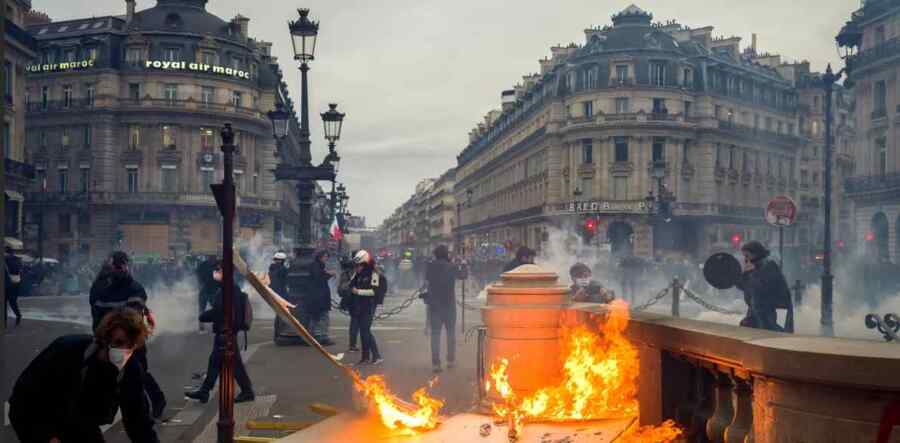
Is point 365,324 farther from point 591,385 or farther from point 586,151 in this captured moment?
point 586,151

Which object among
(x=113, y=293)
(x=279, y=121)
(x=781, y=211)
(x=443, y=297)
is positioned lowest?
(x=443, y=297)

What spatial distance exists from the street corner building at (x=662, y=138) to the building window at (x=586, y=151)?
10cm

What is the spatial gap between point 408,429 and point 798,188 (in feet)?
227

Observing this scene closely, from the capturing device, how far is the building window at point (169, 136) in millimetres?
56688

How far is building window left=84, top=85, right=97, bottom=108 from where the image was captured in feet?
187

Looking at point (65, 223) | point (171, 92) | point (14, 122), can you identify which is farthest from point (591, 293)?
point (65, 223)

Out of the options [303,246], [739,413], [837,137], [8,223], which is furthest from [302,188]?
[837,137]

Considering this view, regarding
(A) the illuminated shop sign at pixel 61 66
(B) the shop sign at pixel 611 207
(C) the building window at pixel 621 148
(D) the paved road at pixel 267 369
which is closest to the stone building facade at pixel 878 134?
(B) the shop sign at pixel 611 207

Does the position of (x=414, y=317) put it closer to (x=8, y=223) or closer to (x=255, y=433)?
(x=255, y=433)

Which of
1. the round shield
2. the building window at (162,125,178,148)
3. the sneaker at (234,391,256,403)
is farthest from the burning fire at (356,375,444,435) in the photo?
the building window at (162,125,178,148)

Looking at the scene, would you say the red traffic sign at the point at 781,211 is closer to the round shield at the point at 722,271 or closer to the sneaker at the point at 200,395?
the round shield at the point at 722,271

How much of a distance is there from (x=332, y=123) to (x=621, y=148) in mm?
43126

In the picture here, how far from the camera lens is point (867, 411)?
2693mm

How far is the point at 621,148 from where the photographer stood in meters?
56.5
